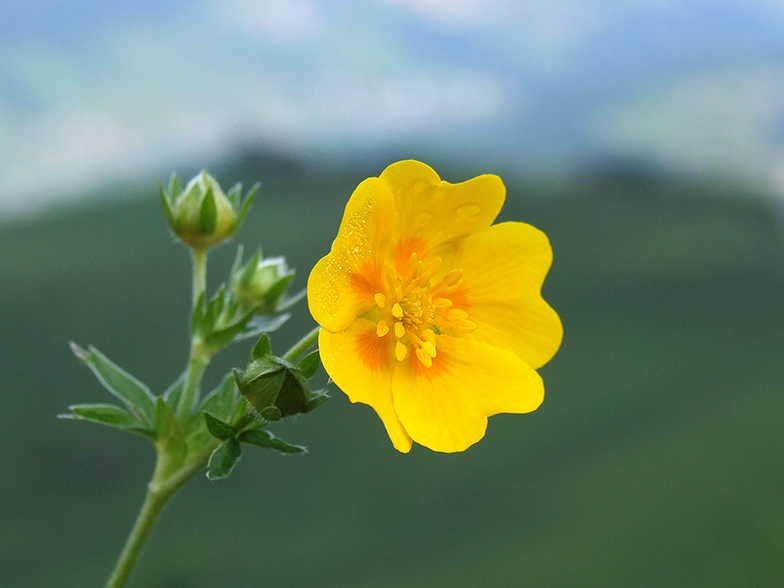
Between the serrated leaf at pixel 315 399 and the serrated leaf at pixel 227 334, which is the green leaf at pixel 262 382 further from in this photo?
the serrated leaf at pixel 227 334

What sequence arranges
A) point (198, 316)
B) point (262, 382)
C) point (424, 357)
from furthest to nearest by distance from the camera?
1. point (198, 316)
2. point (424, 357)
3. point (262, 382)

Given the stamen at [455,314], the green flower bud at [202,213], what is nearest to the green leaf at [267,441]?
the stamen at [455,314]

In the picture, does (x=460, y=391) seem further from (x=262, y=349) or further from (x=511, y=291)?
(x=262, y=349)

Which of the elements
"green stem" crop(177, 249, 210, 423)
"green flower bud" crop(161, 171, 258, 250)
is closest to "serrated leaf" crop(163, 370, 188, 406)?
"green stem" crop(177, 249, 210, 423)

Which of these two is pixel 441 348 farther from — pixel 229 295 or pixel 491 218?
pixel 229 295

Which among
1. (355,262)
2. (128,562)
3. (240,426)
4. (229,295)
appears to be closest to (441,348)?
(355,262)

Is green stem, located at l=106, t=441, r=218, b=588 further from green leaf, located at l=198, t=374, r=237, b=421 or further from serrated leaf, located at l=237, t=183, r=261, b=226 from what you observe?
serrated leaf, located at l=237, t=183, r=261, b=226

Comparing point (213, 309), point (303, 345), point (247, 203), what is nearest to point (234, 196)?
point (247, 203)
